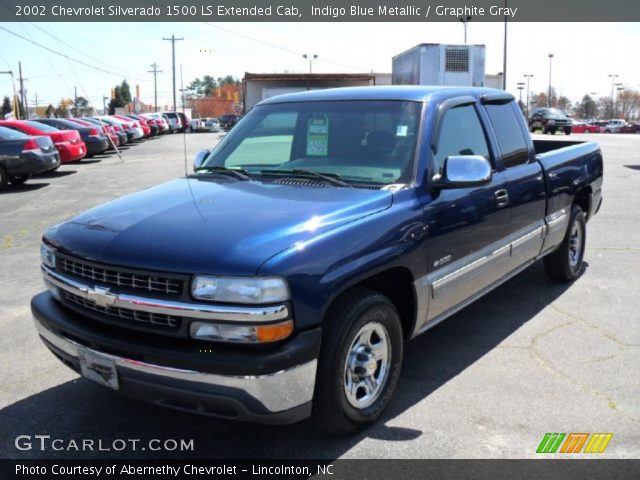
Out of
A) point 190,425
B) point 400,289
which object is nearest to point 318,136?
point 400,289

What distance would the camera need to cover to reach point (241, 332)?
2746 millimetres

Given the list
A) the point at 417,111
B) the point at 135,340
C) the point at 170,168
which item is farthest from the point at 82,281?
the point at 170,168

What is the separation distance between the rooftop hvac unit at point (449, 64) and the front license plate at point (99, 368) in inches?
930

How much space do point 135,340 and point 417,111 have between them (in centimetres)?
227

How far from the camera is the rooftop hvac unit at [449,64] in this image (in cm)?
2495

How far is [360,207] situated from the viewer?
131 inches

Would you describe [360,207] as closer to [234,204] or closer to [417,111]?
[234,204]

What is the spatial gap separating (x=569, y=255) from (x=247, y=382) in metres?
4.42

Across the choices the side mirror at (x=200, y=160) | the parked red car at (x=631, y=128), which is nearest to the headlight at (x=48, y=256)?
the side mirror at (x=200, y=160)

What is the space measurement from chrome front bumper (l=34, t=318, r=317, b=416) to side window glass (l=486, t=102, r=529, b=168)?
106 inches

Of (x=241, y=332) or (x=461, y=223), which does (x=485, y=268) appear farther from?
(x=241, y=332)

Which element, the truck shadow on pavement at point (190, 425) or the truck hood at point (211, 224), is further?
the truck shadow on pavement at point (190, 425)

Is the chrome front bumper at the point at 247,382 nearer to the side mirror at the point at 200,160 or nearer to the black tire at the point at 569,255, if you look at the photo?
the side mirror at the point at 200,160

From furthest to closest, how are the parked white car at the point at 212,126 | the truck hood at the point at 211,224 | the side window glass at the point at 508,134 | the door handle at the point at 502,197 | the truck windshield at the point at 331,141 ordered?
the parked white car at the point at 212,126
the side window glass at the point at 508,134
the door handle at the point at 502,197
the truck windshield at the point at 331,141
the truck hood at the point at 211,224
